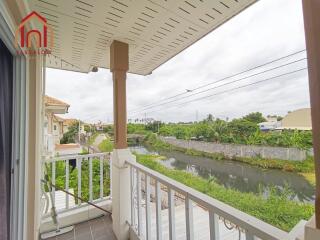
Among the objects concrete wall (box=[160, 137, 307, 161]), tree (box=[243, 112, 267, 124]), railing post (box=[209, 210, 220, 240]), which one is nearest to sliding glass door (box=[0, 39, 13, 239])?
railing post (box=[209, 210, 220, 240])

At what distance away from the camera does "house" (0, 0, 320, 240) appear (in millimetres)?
1063

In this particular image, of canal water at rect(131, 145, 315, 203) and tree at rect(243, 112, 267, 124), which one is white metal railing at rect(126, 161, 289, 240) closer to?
canal water at rect(131, 145, 315, 203)

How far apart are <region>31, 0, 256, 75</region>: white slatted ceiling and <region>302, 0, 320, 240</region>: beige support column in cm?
111

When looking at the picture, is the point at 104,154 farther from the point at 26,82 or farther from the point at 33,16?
the point at 33,16

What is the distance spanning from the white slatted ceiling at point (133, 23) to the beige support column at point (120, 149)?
0.66 ft

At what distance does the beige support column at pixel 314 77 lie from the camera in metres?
0.39

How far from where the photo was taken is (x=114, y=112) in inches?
75.1

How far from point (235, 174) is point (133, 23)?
3.68 metres

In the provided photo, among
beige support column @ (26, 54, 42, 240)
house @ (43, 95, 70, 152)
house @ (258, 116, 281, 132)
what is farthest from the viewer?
house @ (258, 116, 281, 132)

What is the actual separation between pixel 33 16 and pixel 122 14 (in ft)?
2.22

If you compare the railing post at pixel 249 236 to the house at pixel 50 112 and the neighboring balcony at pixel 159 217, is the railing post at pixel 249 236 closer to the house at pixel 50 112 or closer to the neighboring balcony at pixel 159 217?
the neighboring balcony at pixel 159 217

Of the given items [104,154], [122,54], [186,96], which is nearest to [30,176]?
[104,154]

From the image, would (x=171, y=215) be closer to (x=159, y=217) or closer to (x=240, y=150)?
(x=159, y=217)

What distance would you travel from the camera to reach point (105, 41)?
1.84 metres
